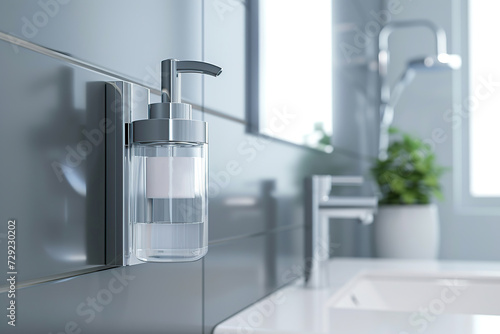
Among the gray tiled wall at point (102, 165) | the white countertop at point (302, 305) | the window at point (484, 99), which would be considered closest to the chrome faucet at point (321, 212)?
the white countertop at point (302, 305)

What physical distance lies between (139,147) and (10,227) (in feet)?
0.42

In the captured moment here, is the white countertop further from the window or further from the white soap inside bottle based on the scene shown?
the window

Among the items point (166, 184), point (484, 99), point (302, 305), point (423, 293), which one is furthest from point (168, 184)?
point (484, 99)

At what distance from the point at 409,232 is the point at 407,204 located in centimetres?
9

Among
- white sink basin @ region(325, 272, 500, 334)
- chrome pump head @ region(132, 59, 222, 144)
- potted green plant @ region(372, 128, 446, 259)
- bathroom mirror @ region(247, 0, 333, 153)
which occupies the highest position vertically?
bathroom mirror @ region(247, 0, 333, 153)

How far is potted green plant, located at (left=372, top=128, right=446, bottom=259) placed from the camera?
174 centimetres

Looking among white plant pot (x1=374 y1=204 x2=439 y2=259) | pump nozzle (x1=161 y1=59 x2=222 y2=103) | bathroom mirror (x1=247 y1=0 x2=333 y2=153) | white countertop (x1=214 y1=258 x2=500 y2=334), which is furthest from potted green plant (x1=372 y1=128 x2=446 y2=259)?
pump nozzle (x1=161 y1=59 x2=222 y2=103)

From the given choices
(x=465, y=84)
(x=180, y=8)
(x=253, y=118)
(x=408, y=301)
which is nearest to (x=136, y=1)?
(x=180, y=8)

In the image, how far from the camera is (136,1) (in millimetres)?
593

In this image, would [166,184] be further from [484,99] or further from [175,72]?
[484,99]

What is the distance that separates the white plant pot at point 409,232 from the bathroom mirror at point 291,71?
0.43 m

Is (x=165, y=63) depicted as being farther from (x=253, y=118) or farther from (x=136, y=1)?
(x=253, y=118)

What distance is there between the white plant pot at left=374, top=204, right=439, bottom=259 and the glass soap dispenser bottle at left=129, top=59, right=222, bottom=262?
1324mm

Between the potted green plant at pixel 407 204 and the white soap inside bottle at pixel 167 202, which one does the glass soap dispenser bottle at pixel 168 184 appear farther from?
the potted green plant at pixel 407 204
